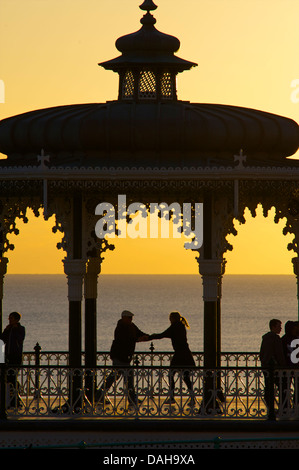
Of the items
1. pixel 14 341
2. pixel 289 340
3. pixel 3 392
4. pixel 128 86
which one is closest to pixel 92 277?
pixel 14 341

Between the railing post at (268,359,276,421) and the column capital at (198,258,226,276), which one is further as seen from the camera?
the column capital at (198,258,226,276)

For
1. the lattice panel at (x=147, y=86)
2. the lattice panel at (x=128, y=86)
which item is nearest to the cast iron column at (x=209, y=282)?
the lattice panel at (x=147, y=86)

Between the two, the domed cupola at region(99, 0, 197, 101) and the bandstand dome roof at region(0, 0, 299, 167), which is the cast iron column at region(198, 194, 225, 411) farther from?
the domed cupola at region(99, 0, 197, 101)

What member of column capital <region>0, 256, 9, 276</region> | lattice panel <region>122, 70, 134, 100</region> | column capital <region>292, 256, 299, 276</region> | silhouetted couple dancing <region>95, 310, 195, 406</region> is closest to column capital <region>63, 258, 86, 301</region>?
silhouetted couple dancing <region>95, 310, 195, 406</region>

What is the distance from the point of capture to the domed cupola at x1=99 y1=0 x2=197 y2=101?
66.6ft

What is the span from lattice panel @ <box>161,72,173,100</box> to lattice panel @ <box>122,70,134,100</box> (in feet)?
1.54

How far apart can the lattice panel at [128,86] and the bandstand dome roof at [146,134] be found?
176 mm

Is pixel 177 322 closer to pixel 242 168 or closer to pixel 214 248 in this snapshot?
pixel 214 248

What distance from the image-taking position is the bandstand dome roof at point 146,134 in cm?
1908

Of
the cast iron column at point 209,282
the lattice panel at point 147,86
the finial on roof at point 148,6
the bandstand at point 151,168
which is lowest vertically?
the cast iron column at point 209,282

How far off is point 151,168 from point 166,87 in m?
2.15

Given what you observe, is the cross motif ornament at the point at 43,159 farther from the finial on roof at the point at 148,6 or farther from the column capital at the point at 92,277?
the finial on roof at the point at 148,6

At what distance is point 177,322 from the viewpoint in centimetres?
1969

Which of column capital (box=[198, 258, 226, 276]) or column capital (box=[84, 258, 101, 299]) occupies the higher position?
column capital (box=[84, 258, 101, 299])
